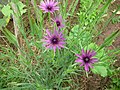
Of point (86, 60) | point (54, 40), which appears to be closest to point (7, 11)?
point (54, 40)

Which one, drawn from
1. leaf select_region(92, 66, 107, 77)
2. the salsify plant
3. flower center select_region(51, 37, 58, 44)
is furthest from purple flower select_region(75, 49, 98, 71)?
leaf select_region(92, 66, 107, 77)

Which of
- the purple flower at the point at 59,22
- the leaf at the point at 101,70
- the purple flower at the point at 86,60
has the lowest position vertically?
the purple flower at the point at 86,60

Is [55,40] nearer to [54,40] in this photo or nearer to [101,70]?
[54,40]

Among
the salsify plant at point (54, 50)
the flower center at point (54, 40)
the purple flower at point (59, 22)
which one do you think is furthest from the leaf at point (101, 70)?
the flower center at point (54, 40)

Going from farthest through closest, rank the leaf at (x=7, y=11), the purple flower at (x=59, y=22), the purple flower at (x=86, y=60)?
1. the leaf at (x=7, y=11)
2. the purple flower at (x=59, y=22)
3. the purple flower at (x=86, y=60)

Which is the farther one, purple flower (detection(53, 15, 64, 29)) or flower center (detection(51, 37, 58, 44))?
purple flower (detection(53, 15, 64, 29))

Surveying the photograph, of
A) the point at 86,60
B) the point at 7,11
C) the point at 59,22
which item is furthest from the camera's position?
the point at 7,11

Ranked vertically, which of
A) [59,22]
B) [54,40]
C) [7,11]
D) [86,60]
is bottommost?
[86,60]

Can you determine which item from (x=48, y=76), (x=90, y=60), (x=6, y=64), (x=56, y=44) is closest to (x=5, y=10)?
(x=6, y=64)

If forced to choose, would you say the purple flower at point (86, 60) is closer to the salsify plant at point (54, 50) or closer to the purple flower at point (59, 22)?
the salsify plant at point (54, 50)

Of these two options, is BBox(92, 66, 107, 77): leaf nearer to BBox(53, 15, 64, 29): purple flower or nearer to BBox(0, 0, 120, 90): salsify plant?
BBox(0, 0, 120, 90): salsify plant
